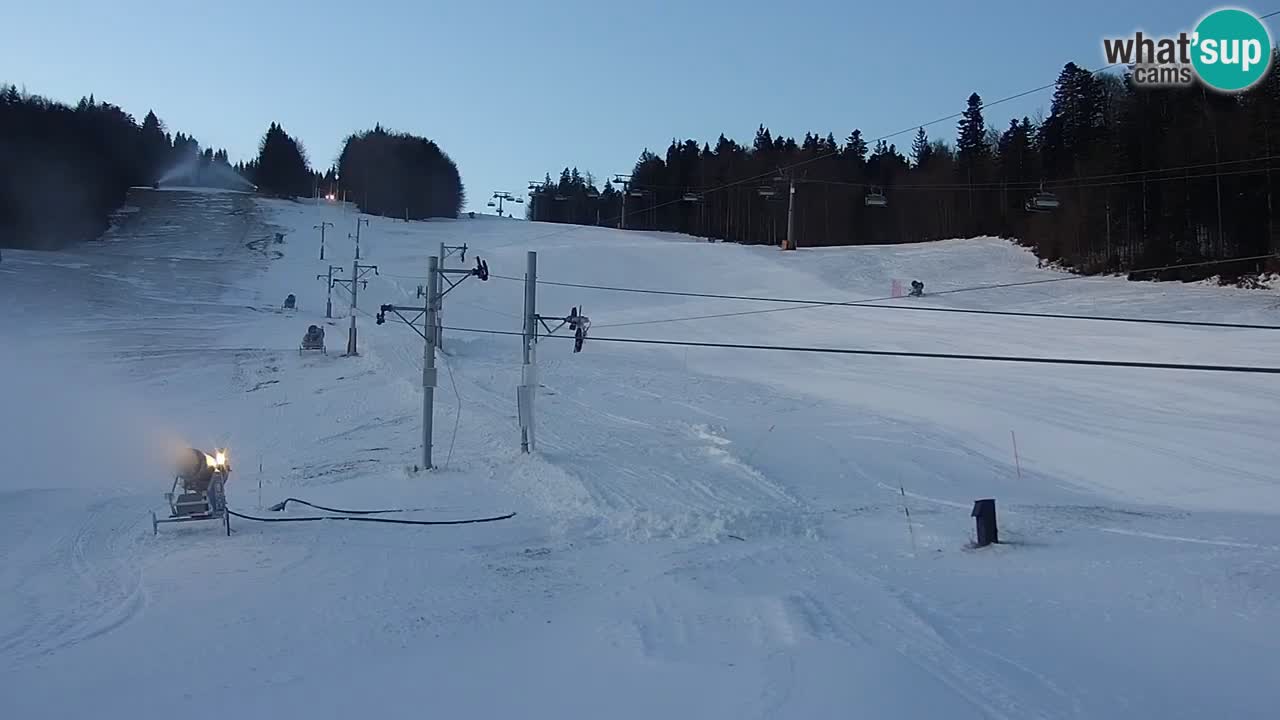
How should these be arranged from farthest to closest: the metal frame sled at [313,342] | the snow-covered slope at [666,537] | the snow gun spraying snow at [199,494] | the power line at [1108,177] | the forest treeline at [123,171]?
the forest treeline at [123,171] < the power line at [1108,177] < the metal frame sled at [313,342] < the snow gun spraying snow at [199,494] < the snow-covered slope at [666,537]

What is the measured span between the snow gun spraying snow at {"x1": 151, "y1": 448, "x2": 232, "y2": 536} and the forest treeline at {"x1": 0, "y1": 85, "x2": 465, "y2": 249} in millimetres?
67603

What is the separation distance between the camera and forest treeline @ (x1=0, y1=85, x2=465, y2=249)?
70.2 meters

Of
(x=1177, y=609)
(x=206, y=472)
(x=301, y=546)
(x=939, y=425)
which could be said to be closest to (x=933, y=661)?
(x=1177, y=609)

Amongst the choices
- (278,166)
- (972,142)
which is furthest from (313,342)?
(278,166)

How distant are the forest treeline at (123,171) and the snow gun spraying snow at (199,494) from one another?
6760 cm

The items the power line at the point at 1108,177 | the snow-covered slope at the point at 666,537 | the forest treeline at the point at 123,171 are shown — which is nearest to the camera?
the snow-covered slope at the point at 666,537

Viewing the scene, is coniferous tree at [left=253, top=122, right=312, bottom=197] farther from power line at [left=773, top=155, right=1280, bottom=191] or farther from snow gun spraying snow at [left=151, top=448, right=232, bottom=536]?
snow gun spraying snow at [left=151, top=448, right=232, bottom=536]

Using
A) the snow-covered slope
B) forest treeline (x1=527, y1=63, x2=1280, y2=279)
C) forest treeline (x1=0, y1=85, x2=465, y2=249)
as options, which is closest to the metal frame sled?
the snow-covered slope

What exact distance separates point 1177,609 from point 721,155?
100943 millimetres

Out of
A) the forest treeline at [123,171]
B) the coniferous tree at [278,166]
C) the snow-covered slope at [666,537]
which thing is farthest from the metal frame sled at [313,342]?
the coniferous tree at [278,166]

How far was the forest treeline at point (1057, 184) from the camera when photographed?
148ft

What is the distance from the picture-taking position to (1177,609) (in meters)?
7.31

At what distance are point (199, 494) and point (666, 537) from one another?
20.6 feet

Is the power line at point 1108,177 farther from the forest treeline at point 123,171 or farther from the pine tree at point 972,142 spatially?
the forest treeline at point 123,171
